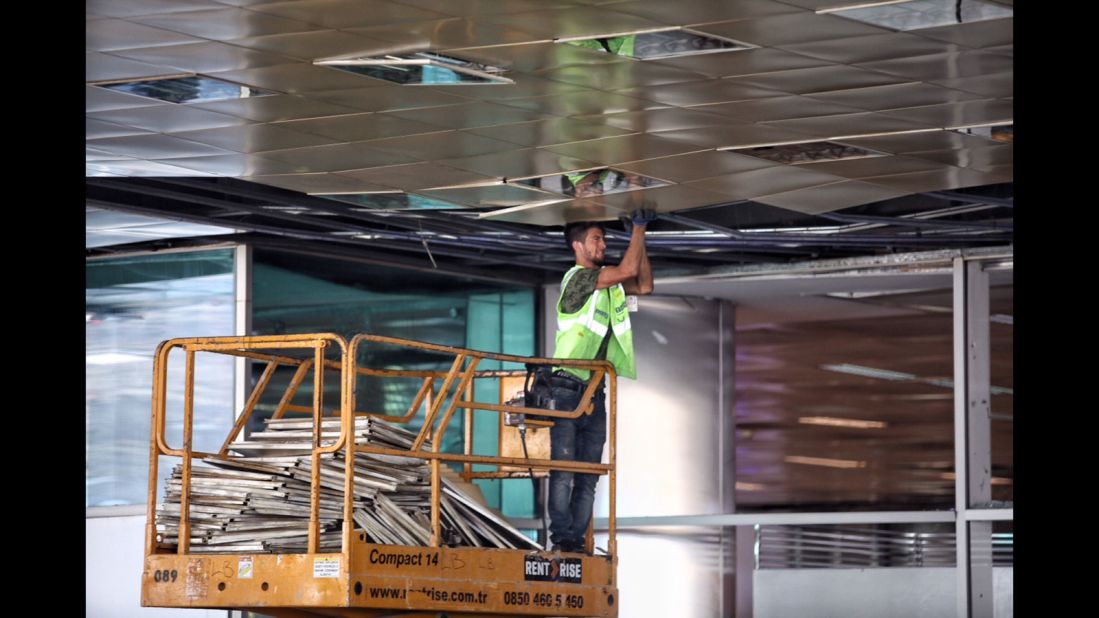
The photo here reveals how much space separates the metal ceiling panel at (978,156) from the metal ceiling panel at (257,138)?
3.96 meters

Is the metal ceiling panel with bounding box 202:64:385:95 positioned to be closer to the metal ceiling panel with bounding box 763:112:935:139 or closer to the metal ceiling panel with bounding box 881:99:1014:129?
the metal ceiling panel with bounding box 763:112:935:139

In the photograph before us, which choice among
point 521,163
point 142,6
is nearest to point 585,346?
point 521,163

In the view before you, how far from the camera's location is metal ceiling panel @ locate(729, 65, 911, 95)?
8.43 meters

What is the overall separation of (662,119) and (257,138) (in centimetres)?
264

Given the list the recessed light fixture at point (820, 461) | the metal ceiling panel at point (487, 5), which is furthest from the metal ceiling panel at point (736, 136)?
the recessed light fixture at point (820, 461)

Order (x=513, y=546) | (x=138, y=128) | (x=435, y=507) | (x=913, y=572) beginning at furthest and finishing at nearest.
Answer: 1. (x=913, y=572)
2. (x=138, y=128)
3. (x=513, y=546)
4. (x=435, y=507)

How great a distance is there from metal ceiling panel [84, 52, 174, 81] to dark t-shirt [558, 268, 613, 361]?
3326mm

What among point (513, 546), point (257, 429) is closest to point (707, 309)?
point (257, 429)

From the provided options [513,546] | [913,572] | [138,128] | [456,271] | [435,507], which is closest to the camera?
[435,507]

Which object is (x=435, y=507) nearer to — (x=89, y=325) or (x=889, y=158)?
(x=889, y=158)

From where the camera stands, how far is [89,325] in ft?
47.2

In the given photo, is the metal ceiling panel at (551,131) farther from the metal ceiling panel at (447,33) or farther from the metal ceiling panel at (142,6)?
the metal ceiling panel at (142,6)

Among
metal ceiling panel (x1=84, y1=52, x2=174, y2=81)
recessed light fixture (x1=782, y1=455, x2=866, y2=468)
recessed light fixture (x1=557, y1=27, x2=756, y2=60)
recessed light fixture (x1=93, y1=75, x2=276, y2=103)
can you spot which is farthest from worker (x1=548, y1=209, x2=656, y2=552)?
recessed light fixture (x1=782, y1=455, x2=866, y2=468)
